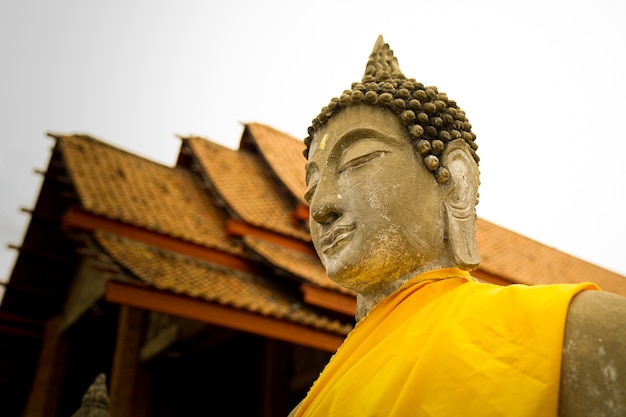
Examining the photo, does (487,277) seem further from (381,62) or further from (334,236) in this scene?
(334,236)

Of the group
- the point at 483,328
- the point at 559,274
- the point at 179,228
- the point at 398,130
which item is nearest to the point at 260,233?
the point at 179,228

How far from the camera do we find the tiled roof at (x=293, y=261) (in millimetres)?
5551

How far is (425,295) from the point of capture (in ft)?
5.46

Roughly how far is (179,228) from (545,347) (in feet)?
18.8

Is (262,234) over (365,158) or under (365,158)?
over

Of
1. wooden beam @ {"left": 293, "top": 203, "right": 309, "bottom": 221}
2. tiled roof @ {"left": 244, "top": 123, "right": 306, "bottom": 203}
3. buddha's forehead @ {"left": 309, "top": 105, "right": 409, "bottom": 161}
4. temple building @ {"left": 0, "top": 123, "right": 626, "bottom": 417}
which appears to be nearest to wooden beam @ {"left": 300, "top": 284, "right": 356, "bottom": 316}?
temple building @ {"left": 0, "top": 123, "right": 626, "bottom": 417}

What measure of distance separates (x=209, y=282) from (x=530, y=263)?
704cm

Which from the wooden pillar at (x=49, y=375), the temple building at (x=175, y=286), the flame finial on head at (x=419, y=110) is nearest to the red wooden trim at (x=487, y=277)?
the temple building at (x=175, y=286)

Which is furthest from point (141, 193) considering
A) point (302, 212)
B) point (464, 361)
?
point (464, 361)

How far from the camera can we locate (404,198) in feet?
5.90

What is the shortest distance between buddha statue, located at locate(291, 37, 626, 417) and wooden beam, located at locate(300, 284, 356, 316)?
3.29m

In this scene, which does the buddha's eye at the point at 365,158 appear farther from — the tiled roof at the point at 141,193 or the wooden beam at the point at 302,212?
the wooden beam at the point at 302,212

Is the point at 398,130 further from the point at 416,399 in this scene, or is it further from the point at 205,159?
the point at 205,159

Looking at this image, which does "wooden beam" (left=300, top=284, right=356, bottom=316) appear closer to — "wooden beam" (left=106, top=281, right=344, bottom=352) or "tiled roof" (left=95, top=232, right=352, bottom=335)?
"tiled roof" (left=95, top=232, right=352, bottom=335)
